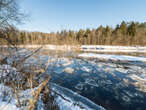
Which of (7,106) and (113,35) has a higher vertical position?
(113,35)

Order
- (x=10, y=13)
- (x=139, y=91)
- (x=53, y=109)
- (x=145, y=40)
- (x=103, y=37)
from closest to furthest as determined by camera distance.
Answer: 1. (x=53, y=109)
2. (x=139, y=91)
3. (x=10, y=13)
4. (x=145, y=40)
5. (x=103, y=37)

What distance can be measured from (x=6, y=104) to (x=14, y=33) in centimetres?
476

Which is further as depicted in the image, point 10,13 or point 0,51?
point 10,13

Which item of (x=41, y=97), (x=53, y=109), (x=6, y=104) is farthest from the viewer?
(x=41, y=97)

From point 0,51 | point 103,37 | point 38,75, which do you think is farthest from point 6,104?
point 103,37

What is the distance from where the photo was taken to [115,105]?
2.88 m

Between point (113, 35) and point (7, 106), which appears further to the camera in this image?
point (113, 35)

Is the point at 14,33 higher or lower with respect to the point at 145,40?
lower

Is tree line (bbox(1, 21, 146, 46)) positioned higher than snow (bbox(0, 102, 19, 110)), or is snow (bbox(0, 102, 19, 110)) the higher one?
tree line (bbox(1, 21, 146, 46))

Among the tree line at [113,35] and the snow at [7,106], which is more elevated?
the tree line at [113,35]

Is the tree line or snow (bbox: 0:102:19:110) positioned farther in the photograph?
the tree line

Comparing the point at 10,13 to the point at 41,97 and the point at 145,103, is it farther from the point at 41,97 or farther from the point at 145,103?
the point at 145,103

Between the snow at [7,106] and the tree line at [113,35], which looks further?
the tree line at [113,35]

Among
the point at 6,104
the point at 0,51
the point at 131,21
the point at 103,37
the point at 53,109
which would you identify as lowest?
the point at 53,109
